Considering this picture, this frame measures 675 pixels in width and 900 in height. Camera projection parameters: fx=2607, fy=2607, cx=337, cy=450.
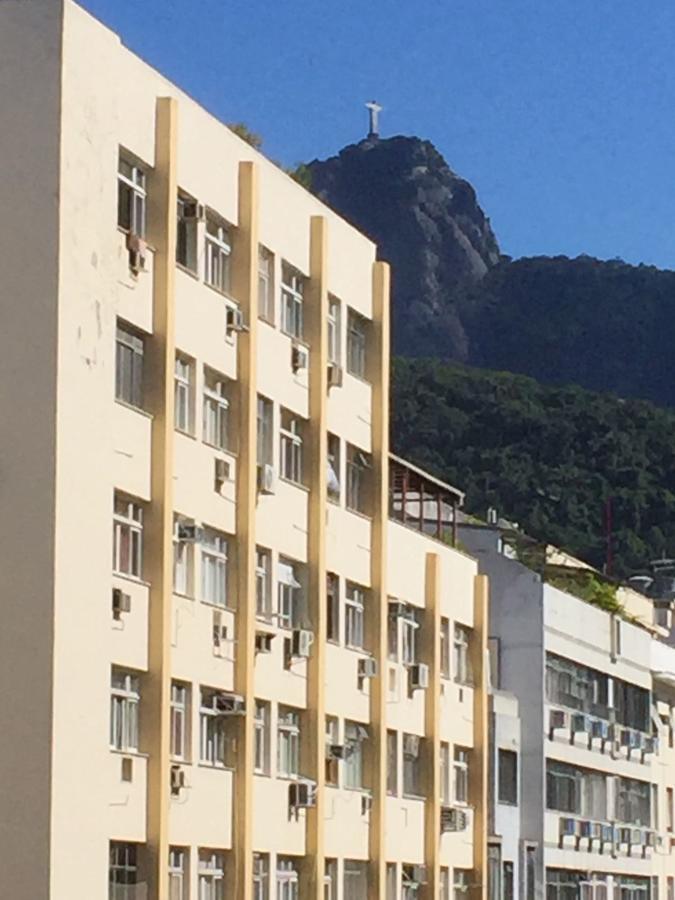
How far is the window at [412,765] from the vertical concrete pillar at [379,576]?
211cm

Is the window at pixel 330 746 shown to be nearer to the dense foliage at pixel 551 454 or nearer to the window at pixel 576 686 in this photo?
the window at pixel 576 686

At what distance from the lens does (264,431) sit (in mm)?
36594

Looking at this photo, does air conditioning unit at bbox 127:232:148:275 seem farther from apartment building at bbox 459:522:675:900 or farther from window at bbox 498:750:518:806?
window at bbox 498:750:518:806

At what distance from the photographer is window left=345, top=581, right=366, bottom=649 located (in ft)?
132

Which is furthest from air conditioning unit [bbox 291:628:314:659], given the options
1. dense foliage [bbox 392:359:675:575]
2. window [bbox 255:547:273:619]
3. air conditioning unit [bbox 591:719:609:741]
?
dense foliage [bbox 392:359:675:575]

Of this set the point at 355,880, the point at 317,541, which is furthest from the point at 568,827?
the point at 317,541

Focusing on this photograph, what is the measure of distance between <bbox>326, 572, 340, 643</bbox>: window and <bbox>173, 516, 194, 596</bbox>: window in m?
6.05

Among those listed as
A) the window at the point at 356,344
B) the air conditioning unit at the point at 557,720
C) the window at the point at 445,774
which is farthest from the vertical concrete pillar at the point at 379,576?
the air conditioning unit at the point at 557,720

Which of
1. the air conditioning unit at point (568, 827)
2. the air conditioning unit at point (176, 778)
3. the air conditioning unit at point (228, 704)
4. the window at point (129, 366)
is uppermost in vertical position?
the window at point (129, 366)

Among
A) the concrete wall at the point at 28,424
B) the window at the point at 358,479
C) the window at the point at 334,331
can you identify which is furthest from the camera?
the window at the point at 358,479

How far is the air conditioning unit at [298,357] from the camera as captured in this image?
37.6 meters

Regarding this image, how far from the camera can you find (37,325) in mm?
29312

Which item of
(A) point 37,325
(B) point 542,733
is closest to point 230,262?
(A) point 37,325

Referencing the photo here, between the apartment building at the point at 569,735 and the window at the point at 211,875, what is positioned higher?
the apartment building at the point at 569,735
